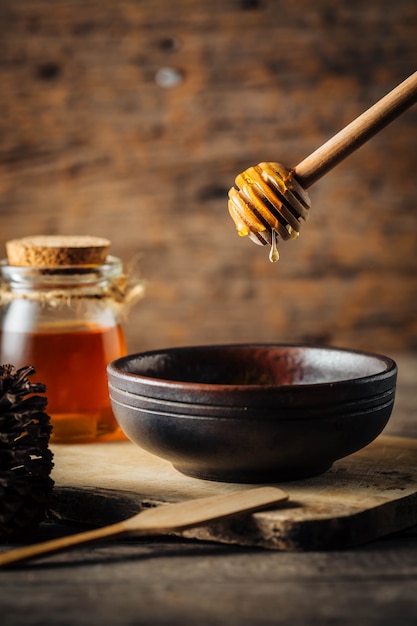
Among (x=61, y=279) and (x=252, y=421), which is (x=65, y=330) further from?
(x=252, y=421)

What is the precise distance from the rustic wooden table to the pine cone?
3 cm

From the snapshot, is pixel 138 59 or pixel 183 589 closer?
pixel 183 589

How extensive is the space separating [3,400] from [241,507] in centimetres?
22

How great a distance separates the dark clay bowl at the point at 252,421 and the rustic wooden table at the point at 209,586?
3.5 inches

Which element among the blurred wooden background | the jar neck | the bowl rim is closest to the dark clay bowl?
the bowl rim

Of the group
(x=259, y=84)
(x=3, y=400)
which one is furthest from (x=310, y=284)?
(x=3, y=400)

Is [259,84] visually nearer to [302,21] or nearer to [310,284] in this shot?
[302,21]

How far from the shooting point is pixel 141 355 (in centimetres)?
95

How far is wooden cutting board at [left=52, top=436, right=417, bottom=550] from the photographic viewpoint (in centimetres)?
72

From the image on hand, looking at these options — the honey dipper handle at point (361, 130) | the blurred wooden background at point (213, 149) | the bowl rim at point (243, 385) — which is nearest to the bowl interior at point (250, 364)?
the bowl rim at point (243, 385)

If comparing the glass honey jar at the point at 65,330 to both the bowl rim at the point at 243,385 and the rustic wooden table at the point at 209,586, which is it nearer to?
the bowl rim at the point at 243,385

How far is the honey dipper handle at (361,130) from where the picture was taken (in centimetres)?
82

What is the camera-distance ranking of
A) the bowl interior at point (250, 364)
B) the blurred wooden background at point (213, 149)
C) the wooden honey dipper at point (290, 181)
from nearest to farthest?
the wooden honey dipper at point (290, 181)
the bowl interior at point (250, 364)
the blurred wooden background at point (213, 149)

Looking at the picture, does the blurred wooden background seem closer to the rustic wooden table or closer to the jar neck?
the jar neck
